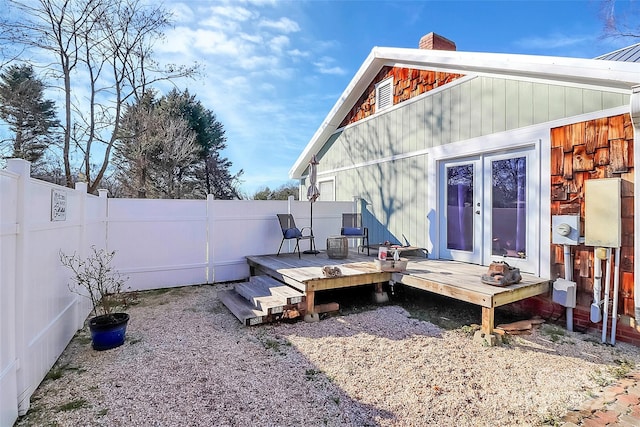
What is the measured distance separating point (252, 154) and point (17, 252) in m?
17.6

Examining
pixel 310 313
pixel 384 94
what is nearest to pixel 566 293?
pixel 310 313

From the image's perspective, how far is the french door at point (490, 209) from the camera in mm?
4488

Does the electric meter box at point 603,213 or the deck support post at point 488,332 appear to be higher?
the electric meter box at point 603,213

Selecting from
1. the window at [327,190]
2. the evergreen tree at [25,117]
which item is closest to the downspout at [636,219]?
the window at [327,190]

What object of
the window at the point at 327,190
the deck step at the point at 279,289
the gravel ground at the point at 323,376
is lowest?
the gravel ground at the point at 323,376

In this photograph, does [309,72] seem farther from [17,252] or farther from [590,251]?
[17,252]

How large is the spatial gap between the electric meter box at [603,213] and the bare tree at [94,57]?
11733 mm

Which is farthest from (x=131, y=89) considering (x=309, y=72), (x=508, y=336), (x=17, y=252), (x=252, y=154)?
(x=508, y=336)

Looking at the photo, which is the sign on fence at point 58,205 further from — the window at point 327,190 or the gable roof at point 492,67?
the window at point 327,190

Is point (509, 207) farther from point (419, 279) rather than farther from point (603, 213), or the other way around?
point (419, 279)

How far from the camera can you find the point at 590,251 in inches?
151

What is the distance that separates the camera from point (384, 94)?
24.1ft

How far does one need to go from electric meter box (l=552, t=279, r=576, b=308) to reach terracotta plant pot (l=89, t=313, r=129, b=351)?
490 cm

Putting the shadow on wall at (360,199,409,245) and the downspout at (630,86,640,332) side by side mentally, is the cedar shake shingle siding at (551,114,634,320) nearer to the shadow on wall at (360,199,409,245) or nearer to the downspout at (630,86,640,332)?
the downspout at (630,86,640,332)
